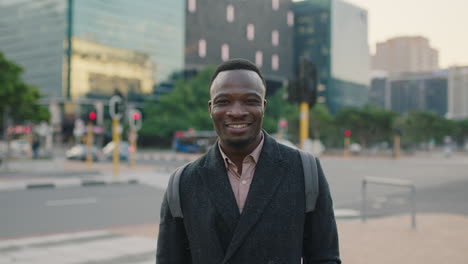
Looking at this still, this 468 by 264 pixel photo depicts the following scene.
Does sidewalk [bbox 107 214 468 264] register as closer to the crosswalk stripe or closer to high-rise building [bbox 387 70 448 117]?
the crosswalk stripe

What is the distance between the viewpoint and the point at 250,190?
1702 millimetres

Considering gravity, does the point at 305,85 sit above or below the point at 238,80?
above

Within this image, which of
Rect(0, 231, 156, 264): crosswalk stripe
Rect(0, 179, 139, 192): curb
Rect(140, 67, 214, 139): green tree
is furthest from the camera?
Rect(140, 67, 214, 139): green tree

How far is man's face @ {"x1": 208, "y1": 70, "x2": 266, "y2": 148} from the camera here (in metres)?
1.74

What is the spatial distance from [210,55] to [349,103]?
101 feet

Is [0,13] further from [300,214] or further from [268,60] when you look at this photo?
[300,214]

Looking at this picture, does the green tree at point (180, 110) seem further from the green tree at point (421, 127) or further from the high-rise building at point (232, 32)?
the green tree at point (421, 127)

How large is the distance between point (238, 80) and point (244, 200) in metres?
0.46

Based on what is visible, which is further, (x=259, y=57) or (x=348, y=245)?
(x=259, y=57)

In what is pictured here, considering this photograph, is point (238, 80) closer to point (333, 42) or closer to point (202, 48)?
point (202, 48)

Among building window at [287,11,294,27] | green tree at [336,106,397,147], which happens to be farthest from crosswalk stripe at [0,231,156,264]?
building window at [287,11,294,27]

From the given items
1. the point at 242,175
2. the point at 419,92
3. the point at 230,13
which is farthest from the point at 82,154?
the point at 419,92

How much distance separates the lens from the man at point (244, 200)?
168 cm

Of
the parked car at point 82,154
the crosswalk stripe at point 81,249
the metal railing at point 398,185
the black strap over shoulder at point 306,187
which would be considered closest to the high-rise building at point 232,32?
the parked car at point 82,154
